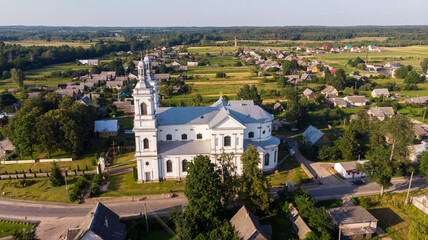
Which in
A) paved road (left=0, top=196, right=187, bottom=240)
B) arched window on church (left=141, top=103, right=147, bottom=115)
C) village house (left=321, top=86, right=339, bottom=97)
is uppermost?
arched window on church (left=141, top=103, right=147, bottom=115)

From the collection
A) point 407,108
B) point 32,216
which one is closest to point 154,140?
point 32,216

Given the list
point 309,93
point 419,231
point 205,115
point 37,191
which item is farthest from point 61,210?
point 309,93

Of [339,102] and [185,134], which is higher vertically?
[185,134]

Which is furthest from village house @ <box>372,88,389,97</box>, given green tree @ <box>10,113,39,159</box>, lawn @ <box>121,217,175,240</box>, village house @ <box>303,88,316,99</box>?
green tree @ <box>10,113,39,159</box>

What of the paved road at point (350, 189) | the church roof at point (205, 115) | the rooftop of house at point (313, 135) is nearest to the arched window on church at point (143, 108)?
the church roof at point (205, 115)

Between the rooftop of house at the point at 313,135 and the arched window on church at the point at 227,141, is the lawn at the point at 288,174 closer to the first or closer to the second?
the arched window on church at the point at 227,141

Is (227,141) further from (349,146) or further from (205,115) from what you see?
(349,146)

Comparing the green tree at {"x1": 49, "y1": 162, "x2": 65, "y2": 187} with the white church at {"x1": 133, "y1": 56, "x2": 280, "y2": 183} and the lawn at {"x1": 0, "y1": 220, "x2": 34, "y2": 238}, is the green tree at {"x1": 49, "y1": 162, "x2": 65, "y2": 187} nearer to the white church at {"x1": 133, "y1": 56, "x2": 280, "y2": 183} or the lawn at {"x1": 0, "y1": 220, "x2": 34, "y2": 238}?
the lawn at {"x1": 0, "y1": 220, "x2": 34, "y2": 238}
